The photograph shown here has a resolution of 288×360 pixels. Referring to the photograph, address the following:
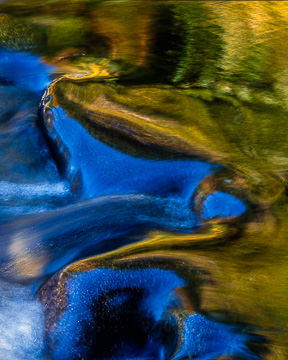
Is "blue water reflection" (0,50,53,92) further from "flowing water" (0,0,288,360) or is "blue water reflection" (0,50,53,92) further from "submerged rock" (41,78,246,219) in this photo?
"submerged rock" (41,78,246,219)

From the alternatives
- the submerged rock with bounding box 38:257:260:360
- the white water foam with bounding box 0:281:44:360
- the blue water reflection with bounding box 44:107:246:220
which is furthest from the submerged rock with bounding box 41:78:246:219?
the white water foam with bounding box 0:281:44:360

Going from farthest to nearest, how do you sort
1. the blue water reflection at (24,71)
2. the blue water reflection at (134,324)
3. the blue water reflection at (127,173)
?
the blue water reflection at (24,71), the blue water reflection at (127,173), the blue water reflection at (134,324)

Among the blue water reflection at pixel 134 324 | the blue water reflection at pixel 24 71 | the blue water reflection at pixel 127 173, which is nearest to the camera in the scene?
the blue water reflection at pixel 134 324

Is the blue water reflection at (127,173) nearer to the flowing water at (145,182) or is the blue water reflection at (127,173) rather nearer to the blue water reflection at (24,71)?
the flowing water at (145,182)

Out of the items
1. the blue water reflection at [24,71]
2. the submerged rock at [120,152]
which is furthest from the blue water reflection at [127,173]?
the blue water reflection at [24,71]

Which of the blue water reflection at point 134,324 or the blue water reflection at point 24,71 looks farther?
the blue water reflection at point 24,71

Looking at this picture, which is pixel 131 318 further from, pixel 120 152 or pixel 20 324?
pixel 120 152

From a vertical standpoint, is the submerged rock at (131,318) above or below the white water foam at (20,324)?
above

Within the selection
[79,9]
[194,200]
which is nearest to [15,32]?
[79,9]
